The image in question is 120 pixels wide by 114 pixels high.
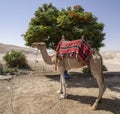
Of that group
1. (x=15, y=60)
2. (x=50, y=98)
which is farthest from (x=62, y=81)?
(x=15, y=60)

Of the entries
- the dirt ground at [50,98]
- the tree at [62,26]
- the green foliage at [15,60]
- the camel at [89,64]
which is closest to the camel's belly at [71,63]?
the camel at [89,64]

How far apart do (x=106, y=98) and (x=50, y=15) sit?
6.42 m

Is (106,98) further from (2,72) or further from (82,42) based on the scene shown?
(2,72)

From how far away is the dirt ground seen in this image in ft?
22.4

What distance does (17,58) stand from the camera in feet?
50.5

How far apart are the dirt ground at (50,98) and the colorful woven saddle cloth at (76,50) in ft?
5.17

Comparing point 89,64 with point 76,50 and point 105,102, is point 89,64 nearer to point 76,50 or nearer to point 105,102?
point 76,50

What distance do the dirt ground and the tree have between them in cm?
259

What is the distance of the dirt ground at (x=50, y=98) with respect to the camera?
6.82 metres

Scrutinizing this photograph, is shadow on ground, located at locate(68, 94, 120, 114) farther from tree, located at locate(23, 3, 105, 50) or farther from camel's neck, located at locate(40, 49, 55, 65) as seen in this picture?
tree, located at locate(23, 3, 105, 50)

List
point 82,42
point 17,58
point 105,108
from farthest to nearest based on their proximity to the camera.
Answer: point 17,58
point 82,42
point 105,108

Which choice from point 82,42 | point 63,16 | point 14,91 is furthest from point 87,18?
point 14,91

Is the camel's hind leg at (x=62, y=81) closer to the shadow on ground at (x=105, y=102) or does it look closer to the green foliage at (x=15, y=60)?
the shadow on ground at (x=105, y=102)

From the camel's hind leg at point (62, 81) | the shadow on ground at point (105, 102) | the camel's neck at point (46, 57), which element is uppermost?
the camel's neck at point (46, 57)
